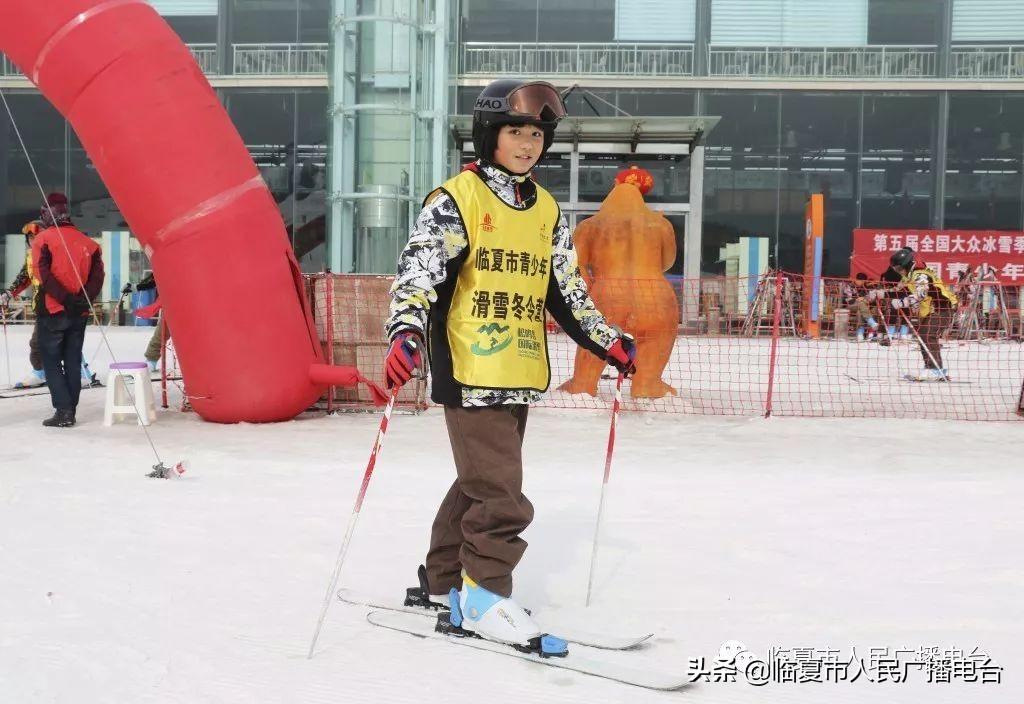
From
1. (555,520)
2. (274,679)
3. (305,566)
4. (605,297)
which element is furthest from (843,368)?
(274,679)

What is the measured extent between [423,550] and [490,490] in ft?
4.78

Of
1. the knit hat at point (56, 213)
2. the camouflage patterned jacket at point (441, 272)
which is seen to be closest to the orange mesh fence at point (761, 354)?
the knit hat at point (56, 213)

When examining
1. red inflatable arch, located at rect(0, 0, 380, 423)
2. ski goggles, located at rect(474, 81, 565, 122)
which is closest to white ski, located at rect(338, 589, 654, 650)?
ski goggles, located at rect(474, 81, 565, 122)

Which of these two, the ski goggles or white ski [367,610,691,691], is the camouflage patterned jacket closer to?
the ski goggles

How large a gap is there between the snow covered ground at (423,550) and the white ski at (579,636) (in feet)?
0.27

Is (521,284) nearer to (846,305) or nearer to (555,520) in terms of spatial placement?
(555,520)

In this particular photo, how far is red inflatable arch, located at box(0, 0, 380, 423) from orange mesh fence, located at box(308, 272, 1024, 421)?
1.23 metres

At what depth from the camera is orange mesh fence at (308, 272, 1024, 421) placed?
9156 millimetres

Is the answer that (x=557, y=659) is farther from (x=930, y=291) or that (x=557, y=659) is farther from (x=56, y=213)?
(x=930, y=291)

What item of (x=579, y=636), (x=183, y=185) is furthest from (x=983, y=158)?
(x=579, y=636)

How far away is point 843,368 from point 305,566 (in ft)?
37.9

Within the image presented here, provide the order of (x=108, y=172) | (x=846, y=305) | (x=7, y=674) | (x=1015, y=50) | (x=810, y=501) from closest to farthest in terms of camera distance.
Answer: (x=7, y=674) → (x=810, y=501) → (x=108, y=172) → (x=846, y=305) → (x=1015, y=50)

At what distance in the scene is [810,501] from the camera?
5.76 metres

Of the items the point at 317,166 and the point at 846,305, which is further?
the point at 317,166
